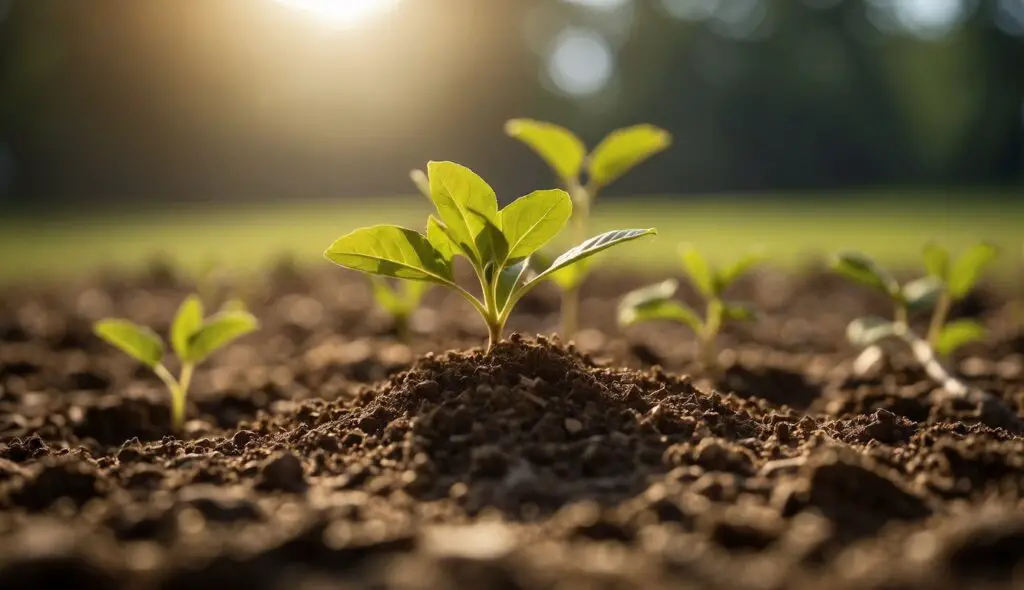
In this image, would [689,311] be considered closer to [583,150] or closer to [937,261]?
[583,150]

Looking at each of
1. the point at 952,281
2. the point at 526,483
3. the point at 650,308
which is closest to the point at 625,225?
the point at 952,281

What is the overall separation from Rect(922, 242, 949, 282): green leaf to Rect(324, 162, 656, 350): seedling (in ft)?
4.66

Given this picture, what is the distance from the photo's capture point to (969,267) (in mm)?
2826

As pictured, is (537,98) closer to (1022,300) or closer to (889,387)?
(1022,300)

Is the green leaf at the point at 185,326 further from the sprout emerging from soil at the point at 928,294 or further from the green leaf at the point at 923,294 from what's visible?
the green leaf at the point at 923,294

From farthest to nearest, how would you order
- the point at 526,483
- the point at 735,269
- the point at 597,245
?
1. the point at 735,269
2. the point at 597,245
3. the point at 526,483

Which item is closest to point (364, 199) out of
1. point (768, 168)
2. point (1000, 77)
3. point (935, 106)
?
point (768, 168)

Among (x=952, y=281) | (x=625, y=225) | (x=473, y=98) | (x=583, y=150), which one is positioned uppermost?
(x=473, y=98)

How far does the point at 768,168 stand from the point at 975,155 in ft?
24.7

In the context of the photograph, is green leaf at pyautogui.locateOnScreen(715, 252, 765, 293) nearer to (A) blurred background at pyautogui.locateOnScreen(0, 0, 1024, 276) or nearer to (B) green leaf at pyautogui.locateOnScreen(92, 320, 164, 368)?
(B) green leaf at pyautogui.locateOnScreen(92, 320, 164, 368)

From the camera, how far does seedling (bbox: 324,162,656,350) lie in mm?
1924

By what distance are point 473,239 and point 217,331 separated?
100 centimetres

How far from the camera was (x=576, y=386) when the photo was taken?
76.2 inches

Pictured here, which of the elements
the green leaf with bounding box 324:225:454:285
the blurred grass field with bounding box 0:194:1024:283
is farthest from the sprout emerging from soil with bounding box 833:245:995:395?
the blurred grass field with bounding box 0:194:1024:283
